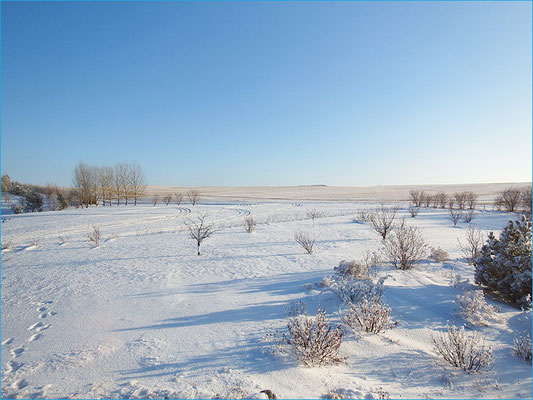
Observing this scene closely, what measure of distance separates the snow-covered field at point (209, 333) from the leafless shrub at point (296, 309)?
182 millimetres

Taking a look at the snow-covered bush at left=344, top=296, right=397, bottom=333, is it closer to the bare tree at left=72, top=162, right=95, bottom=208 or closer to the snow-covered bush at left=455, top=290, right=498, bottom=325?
the snow-covered bush at left=455, top=290, right=498, bottom=325

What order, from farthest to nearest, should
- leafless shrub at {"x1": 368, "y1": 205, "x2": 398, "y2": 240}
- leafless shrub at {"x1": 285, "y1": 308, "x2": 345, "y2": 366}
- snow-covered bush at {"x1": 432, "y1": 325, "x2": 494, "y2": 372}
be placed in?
leafless shrub at {"x1": 368, "y1": 205, "x2": 398, "y2": 240} < leafless shrub at {"x1": 285, "y1": 308, "x2": 345, "y2": 366} < snow-covered bush at {"x1": 432, "y1": 325, "x2": 494, "y2": 372}

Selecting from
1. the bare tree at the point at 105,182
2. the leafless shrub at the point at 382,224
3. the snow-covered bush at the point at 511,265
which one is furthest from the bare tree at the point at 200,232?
the bare tree at the point at 105,182

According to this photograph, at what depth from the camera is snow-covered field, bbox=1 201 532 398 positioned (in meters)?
3.25

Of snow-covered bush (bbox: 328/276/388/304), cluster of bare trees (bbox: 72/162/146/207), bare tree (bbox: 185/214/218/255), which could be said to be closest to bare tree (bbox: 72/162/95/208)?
cluster of bare trees (bbox: 72/162/146/207)

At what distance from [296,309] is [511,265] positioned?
4.52 m

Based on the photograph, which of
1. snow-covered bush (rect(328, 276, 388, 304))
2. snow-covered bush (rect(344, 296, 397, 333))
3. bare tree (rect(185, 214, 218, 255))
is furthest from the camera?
bare tree (rect(185, 214, 218, 255))

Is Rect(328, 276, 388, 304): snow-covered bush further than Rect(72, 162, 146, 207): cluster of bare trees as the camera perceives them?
No

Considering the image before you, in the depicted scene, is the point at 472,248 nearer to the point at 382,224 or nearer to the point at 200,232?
the point at 382,224

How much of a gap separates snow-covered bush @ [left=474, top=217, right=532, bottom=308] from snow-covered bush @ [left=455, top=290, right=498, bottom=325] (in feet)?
2.69

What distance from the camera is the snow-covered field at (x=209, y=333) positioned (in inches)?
128

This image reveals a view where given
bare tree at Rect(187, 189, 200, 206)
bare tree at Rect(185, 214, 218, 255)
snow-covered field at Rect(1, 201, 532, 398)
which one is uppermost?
bare tree at Rect(187, 189, 200, 206)

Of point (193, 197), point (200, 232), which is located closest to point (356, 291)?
point (200, 232)

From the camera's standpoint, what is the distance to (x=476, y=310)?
4.70 meters
